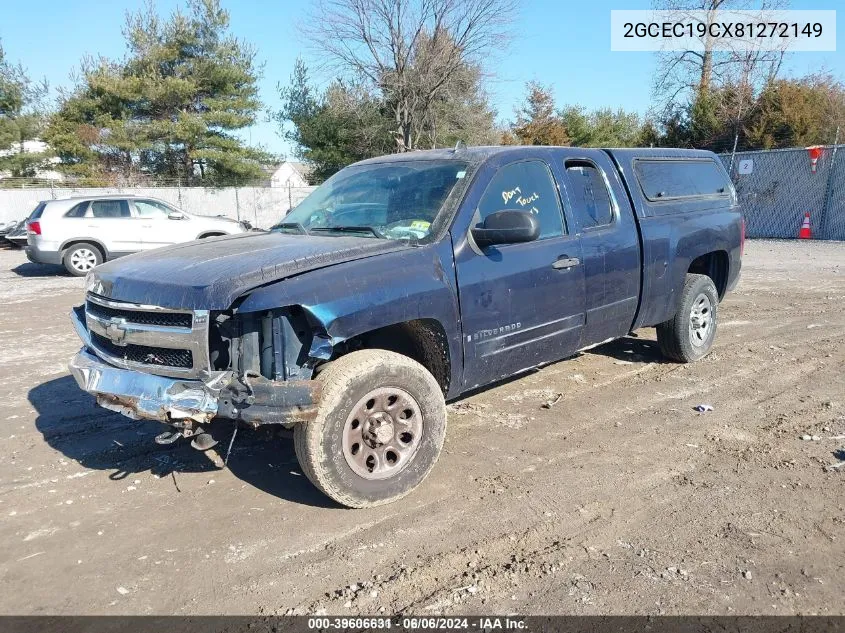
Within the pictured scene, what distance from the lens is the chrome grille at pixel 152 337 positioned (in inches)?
Answer: 126

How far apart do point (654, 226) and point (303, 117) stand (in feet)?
97.9

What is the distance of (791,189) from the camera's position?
60.5 ft

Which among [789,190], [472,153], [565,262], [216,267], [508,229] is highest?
[472,153]

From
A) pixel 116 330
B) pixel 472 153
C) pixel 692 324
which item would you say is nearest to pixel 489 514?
pixel 116 330

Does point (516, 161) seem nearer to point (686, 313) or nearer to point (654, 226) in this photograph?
point (654, 226)

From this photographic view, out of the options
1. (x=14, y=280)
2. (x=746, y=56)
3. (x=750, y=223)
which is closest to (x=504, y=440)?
(x=14, y=280)

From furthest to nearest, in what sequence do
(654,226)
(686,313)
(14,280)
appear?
1. (14,280)
2. (686,313)
3. (654,226)

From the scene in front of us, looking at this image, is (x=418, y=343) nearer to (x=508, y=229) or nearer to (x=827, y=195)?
(x=508, y=229)

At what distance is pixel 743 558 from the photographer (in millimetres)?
3006

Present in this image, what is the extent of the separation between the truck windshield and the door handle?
888 mm

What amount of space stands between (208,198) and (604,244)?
25.9 m

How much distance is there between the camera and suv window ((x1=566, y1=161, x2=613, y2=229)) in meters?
4.78

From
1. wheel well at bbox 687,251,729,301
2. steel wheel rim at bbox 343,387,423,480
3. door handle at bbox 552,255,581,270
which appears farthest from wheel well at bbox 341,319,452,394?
wheel well at bbox 687,251,729,301

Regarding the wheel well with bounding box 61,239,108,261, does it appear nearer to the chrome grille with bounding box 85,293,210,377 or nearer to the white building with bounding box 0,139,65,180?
the chrome grille with bounding box 85,293,210,377
